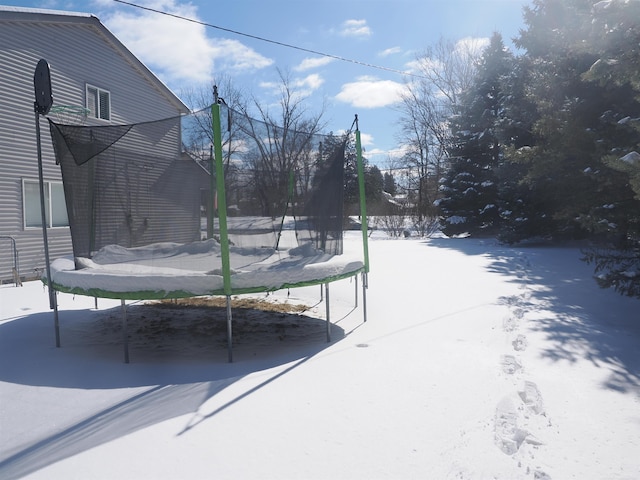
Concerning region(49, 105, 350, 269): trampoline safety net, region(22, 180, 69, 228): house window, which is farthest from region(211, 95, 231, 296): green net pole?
region(22, 180, 69, 228): house window

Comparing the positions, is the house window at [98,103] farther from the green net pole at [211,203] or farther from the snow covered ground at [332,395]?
the green net pole at [211,203]

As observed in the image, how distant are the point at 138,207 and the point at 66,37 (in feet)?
23.5

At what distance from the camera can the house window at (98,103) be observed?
9.93 meters

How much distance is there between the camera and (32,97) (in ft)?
28.9

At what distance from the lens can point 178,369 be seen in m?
3.29

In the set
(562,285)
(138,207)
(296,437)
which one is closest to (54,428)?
(296,437)

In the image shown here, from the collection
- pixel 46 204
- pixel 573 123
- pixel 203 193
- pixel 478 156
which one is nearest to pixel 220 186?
pixel 203 193

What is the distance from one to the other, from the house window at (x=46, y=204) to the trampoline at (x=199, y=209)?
504cm

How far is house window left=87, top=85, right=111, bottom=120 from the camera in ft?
32.6

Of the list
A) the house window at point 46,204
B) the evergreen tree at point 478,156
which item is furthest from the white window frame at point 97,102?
the evergreen tree at point 478,156

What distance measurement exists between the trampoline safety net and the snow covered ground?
874 mm

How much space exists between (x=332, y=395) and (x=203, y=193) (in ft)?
9.99

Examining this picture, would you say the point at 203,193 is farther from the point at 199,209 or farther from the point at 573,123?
the point at 573,123

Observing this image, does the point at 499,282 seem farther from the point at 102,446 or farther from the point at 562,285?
the point at 102,446
